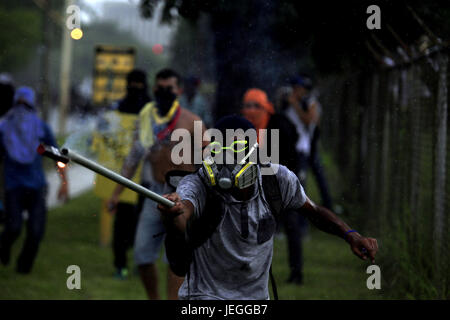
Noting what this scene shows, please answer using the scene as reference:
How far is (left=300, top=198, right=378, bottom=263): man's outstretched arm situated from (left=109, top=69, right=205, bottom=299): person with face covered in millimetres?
1894

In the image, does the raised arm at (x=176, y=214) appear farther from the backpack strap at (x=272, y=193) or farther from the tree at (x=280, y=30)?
the tree at (x=280, y=30)

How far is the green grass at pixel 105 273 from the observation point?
712 cm

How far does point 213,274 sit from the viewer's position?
3695mm

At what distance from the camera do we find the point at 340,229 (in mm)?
3781

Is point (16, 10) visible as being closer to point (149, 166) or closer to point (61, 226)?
point (61, 226)

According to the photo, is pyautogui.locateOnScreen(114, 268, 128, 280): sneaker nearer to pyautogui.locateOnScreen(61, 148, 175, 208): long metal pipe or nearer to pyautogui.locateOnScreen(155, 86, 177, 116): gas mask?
pyautogui.locateOnScreen(155, 86, 177, 116): gas mask

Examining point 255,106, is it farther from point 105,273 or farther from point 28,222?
point 28,222

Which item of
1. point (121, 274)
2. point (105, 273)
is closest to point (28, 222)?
point (105, 273)

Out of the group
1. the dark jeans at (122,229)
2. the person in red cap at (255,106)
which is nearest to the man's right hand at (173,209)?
the person in red cap at (255,106)

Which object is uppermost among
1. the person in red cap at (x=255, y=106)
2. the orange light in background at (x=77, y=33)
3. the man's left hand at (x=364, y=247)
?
the orange light in background at (x=77, y=33)

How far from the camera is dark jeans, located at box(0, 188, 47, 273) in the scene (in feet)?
26.1

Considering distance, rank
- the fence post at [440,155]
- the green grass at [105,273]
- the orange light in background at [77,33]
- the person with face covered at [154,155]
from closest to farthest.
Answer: the orange light in background at [77,33] < the person with face covered at [154,155] < the fence post at [440,155] < the green grass at [105,273]

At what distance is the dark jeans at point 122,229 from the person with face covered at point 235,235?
4123 millimetres

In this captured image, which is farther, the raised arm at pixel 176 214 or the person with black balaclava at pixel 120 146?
the person with black balaclava at pixel 120 146
